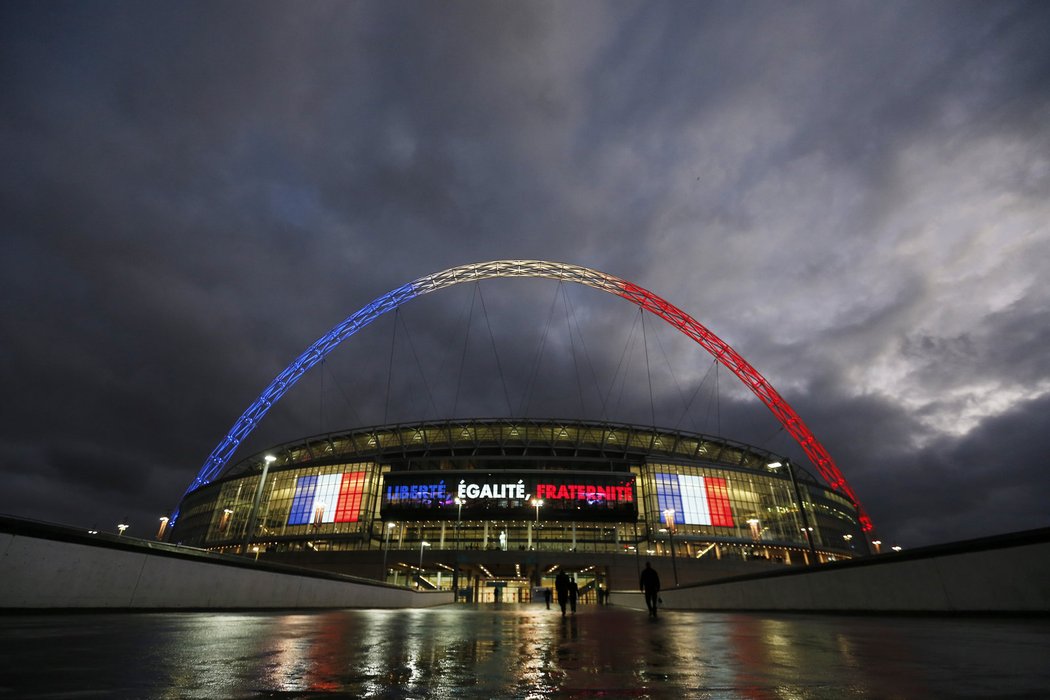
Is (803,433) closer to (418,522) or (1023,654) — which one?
(418,522)

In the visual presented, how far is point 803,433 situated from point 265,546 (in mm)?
83514

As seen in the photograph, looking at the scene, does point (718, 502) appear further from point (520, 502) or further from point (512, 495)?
point (512, 495)

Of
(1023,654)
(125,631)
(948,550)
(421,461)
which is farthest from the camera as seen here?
(421,461)

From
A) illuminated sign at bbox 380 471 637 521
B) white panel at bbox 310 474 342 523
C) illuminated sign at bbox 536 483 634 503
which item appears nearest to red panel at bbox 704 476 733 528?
illuminated sign at bbox 380 471 637 521

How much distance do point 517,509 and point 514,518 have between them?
1.29 meters

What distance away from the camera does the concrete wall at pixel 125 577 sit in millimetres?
7410

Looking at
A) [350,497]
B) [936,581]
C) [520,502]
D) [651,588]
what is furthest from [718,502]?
[936,581]

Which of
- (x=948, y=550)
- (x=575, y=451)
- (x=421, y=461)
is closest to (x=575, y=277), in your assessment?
(x=575, y=451)

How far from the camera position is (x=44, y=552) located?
25.5ft

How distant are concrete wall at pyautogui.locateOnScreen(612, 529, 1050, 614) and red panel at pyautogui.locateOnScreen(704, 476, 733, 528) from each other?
51195 mm

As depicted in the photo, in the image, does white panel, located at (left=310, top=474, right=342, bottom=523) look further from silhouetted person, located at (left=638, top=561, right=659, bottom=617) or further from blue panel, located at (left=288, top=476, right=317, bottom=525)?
silhouetted person, located at (left=638, top=561, right=659, bottom=617)

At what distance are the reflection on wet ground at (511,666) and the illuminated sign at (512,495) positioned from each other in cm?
5511

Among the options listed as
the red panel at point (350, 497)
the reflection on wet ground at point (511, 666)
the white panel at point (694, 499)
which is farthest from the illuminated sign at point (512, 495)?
the reflection on wet ground at point (511, 666)

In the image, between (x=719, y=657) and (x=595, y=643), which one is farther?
(x=595, y=643)
